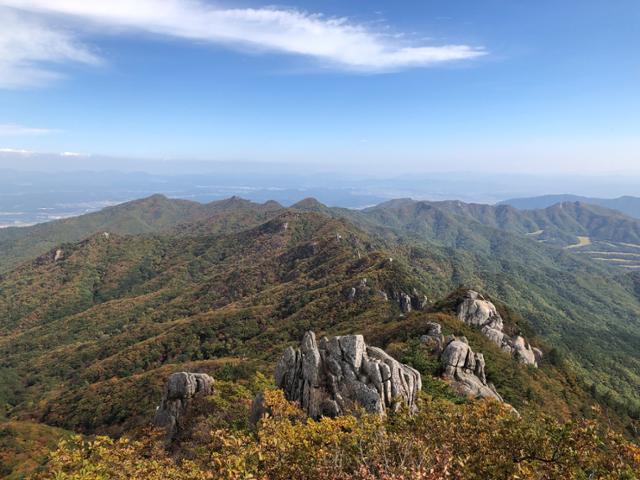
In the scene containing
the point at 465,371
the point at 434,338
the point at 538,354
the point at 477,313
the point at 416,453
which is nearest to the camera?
the point at 416,453

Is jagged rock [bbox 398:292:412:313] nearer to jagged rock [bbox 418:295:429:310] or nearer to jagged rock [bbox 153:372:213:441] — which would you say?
jagged rock [bbox 418:295:429:310]

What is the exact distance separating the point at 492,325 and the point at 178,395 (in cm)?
5478

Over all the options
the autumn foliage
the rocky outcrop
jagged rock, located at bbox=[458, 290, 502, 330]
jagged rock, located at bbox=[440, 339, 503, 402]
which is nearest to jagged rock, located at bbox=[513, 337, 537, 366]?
jagged rock, located at bbox=[458, 290, 502, 330]

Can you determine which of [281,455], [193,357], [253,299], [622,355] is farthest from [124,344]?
[622,355]

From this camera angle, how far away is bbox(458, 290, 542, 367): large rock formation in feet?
211

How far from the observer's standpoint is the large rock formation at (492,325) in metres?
64.4

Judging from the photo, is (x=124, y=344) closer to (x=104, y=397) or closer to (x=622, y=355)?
(x=104, y=397)

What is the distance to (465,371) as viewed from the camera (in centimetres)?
4678

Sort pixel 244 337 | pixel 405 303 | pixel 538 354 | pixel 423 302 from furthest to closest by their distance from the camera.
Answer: pixel 244 337 < pixel 423 302 < pixel 405 303 < pixel 538 354

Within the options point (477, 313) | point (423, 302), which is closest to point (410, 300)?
point (423, 302)

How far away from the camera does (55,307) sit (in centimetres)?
18012

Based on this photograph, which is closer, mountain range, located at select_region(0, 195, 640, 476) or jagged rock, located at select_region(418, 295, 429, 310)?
mountain range, located at select_region(0, 195, 640, 476)

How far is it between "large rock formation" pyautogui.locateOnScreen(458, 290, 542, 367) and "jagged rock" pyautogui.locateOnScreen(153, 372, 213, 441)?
46.8 m

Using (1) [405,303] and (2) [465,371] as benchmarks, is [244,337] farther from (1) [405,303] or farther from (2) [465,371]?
(2) [465,371]
